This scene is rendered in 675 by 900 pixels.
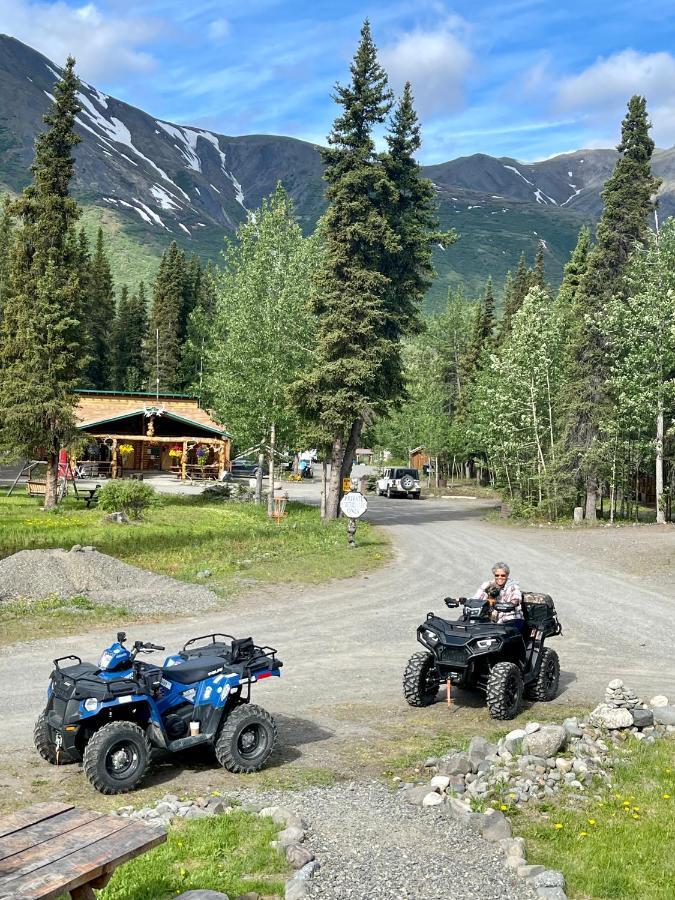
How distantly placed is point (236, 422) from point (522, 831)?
32400mm

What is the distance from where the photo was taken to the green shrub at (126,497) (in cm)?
3313

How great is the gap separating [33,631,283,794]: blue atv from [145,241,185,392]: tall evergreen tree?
76.6m

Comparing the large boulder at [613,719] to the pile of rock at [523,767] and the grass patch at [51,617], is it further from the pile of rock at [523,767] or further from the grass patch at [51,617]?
the grass patch at [51,617]

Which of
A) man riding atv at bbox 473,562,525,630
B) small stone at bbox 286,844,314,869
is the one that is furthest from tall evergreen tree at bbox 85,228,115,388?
small stone at bbox 286,844,314,869

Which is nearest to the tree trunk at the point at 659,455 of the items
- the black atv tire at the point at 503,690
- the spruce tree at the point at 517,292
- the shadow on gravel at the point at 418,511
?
the shadow on gravel at the point at 418,511

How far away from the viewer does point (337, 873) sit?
6.62 m

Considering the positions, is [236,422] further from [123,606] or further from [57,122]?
[123,606]

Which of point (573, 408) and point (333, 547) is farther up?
point (573, 408)

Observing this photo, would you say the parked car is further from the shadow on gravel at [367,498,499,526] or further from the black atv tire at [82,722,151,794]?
the black atv tire at [82,722,151,794]

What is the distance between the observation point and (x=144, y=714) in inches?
347

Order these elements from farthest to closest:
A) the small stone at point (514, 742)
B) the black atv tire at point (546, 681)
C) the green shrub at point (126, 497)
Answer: the green shrub at point (126, 497)
the black atv tire at point (546, 681)
the small stone at point (514, 742)

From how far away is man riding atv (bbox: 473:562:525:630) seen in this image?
11750mm

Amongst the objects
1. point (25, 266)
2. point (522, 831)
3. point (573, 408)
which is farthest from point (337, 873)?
point (25, 266)

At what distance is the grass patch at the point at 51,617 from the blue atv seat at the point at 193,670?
762 cm
